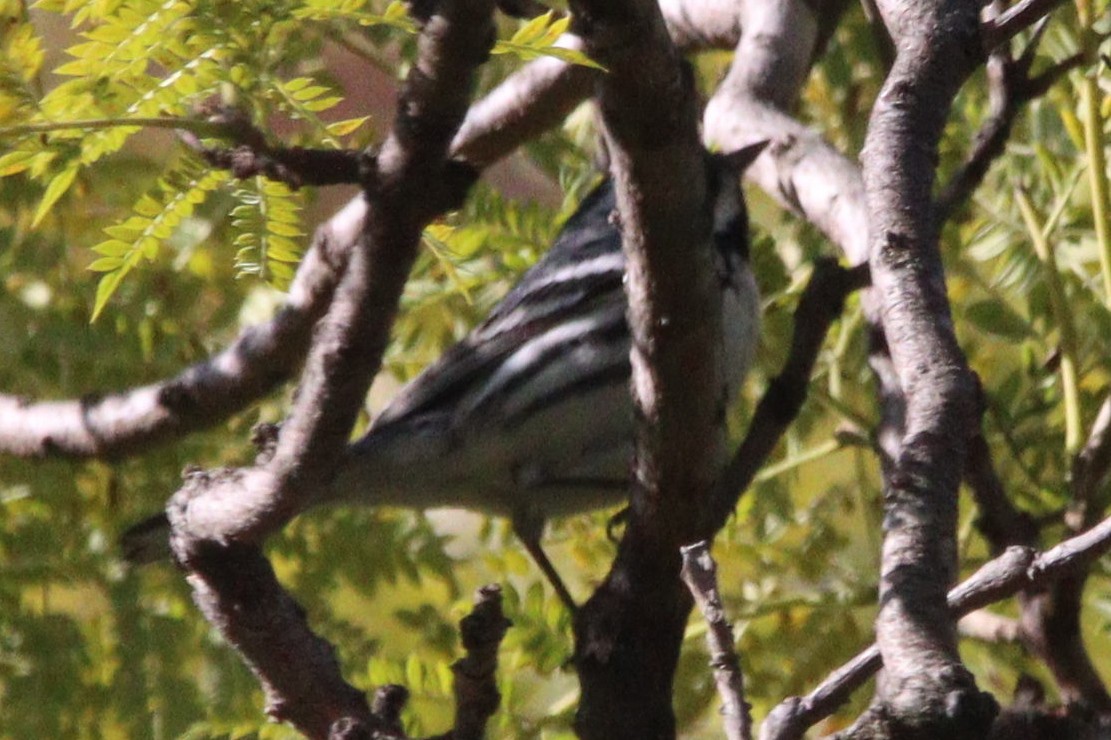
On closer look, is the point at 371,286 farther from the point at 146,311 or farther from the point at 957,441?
the point at 146,311

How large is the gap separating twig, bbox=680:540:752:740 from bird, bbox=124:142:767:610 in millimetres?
1222

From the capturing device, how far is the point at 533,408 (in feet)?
8.21

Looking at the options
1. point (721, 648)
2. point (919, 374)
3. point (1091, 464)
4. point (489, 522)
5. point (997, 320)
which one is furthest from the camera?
point (489, 522)

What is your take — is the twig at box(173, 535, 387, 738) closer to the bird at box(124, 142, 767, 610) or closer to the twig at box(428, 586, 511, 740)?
the twig at box(428, 586, 511, 740)

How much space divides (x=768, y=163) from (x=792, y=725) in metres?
1.28

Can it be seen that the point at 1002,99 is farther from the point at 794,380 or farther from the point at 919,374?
the point at 919,374

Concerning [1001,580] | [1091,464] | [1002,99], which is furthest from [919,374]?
[1091,464]

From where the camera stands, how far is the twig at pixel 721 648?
42.1 inches

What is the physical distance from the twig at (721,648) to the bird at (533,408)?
1.22 metres

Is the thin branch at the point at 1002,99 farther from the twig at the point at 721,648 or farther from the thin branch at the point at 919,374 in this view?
the twig at the point at 721,648

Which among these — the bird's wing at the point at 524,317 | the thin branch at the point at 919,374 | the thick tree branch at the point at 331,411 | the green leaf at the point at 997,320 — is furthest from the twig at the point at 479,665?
the green leaf at the point at 997,320

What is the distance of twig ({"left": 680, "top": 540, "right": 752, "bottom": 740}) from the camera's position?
107 centimetres

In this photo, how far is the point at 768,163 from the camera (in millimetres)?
2223

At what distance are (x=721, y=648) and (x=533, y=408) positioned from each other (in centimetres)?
140
